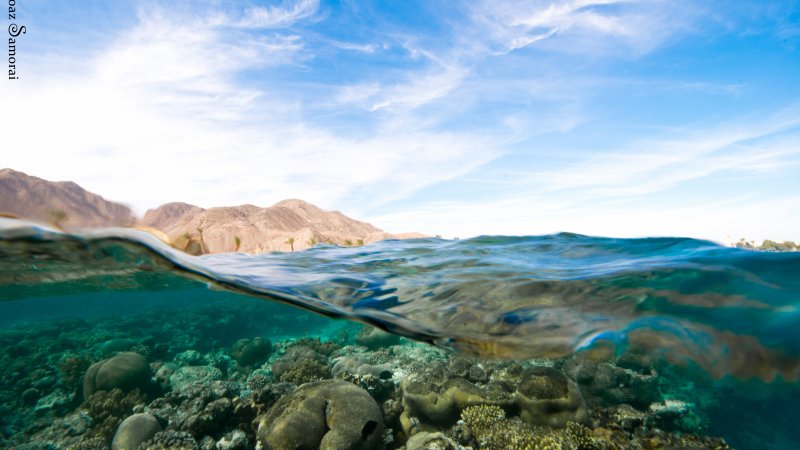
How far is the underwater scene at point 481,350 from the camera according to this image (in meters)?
6.58

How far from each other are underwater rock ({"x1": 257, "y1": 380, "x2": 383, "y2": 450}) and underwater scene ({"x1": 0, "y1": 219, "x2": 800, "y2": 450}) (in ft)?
0.14

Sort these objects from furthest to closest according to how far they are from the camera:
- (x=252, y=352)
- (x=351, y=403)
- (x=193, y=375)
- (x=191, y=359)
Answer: (x=191, y=359) < (x=252, y=352) < (x=193, y=375) < (x=351, y=403)

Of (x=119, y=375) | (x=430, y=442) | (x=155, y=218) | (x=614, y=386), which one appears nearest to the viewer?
(x=430, y=442)

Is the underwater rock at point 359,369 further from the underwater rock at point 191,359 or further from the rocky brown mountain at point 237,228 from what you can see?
the underwater rock at point 191,359

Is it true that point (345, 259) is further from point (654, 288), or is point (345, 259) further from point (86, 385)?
point (86, 385)

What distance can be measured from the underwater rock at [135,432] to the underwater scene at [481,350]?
0.04 m

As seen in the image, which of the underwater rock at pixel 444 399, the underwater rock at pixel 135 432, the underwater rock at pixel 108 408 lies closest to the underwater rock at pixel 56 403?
the underwater rock at pixel 108 408

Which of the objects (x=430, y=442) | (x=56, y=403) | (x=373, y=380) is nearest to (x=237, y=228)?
(x=373, y=380)

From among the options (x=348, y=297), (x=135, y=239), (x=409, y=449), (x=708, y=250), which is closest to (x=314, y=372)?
(x=348, y=297)

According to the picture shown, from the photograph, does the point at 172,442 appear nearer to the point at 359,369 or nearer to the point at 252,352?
the point at 359,369

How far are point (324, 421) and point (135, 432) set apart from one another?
529 centimetres

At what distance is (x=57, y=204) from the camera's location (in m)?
5.96

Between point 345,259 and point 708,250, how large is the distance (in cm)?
948

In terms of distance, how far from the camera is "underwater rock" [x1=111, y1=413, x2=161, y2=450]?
26.6 feet
